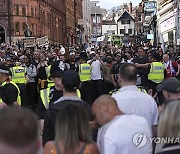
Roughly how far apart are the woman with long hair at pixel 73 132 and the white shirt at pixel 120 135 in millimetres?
479

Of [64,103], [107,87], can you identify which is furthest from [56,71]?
[107,87]

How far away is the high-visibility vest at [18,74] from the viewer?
51.2 ft

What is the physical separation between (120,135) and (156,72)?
9.29 m

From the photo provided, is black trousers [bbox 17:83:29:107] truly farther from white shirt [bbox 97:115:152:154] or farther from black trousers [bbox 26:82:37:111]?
white shirt [bbox 97:115:152:154]

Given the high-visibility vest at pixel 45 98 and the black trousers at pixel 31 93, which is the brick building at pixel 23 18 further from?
the high-visibility vest at pixel 45 98

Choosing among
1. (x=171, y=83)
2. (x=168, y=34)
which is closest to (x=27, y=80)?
(x=171, y=83)

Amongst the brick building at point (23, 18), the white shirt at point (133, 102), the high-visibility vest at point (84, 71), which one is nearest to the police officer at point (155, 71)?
the high-visibility vest at point (84, 71)

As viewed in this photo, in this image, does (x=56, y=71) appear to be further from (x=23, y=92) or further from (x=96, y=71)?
(x=96, y=71)

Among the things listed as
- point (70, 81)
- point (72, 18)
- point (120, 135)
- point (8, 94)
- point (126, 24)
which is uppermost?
point (72, 18)

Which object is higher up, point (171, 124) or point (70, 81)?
point (70, 81)

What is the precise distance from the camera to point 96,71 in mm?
18344

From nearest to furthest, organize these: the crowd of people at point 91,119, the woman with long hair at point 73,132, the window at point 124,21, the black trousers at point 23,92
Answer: the crowd of people at point 91,119
the woman with long hair at point 73,132
the black trousers at point 23,92
the window at point 124,21

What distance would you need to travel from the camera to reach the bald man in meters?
4.99

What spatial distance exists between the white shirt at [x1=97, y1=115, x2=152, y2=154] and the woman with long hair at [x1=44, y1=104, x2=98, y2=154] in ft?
1.57
